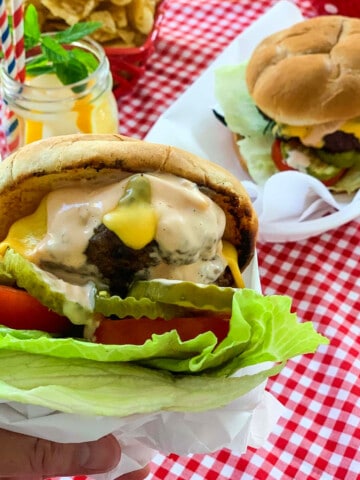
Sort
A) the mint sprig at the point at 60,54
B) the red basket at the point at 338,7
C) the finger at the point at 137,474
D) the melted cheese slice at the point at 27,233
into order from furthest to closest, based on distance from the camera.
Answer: the red basket at the point at 338,7 → the mint sprig at the point at 60,54 → the finger at the point at 137,474 → the melted cheese slice at the point at 27,233

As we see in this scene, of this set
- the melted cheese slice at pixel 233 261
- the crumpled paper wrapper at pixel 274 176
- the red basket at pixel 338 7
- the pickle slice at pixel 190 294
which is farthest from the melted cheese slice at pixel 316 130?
the pickle slice at pixel 190 294

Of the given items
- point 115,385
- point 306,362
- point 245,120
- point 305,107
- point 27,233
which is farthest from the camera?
point 245,120


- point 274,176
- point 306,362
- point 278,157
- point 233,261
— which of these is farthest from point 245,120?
point 233,261

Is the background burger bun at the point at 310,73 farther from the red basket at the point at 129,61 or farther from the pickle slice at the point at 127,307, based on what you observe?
the pickle slice at the point at 127,307

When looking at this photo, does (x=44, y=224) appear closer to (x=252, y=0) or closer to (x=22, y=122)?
(x=22, y=122)

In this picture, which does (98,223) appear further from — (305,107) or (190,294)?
(305,107)

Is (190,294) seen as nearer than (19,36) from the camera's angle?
Yes
